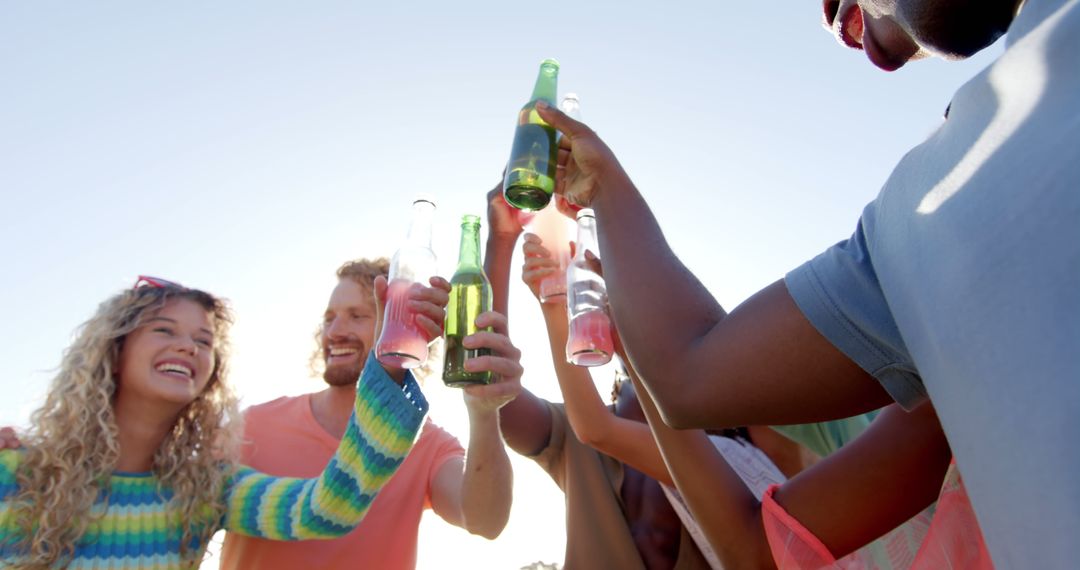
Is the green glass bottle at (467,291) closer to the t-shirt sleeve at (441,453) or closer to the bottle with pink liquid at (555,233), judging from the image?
the bottle with pink liquid at (555,233)

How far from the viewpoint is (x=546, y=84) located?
2.77 metres

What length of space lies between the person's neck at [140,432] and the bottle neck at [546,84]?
1.90m

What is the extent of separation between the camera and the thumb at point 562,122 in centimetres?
169

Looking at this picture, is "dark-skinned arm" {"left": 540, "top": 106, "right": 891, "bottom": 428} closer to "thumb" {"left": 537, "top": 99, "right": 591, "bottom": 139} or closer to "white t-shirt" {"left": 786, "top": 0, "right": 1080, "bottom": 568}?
"white t-shirt" {"left": 786, "top": 0, "right": 1080, "bottom": 568}

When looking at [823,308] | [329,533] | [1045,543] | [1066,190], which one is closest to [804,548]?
[823,308]

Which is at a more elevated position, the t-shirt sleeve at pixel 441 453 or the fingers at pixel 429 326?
the fingers at pixel 429 326

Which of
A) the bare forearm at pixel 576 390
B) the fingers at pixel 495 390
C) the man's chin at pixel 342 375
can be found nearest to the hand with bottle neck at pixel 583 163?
the fingers at pixel 495 390

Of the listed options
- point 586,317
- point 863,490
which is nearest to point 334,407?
point 586,317

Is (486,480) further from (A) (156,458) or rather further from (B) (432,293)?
(A) (156,458)

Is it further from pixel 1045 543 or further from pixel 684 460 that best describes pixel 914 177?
pixel 684 460

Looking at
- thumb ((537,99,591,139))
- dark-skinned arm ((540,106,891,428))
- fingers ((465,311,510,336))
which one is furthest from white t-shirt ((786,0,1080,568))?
fingers ((465,311,510,336))

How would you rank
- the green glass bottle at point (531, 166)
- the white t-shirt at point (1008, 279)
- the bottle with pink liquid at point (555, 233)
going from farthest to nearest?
the bottle with pink liquid at point (555, 233)
the green glass bottle at point (531, 166)
the white t-shirt at point (1008, 279)

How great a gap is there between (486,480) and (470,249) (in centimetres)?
81

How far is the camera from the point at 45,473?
252cm
